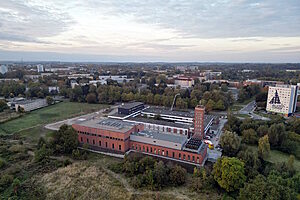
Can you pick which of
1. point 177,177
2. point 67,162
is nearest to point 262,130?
point 177,177

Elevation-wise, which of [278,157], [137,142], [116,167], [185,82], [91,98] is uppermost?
[185,82]

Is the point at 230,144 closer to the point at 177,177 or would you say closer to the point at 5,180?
the point at 177,177

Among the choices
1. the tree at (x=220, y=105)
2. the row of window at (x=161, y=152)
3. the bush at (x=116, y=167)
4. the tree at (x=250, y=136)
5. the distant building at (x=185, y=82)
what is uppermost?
the distant building at (x=185, y=82)

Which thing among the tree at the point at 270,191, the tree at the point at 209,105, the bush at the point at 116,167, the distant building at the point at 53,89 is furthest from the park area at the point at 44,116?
the tree at the point at 270,191

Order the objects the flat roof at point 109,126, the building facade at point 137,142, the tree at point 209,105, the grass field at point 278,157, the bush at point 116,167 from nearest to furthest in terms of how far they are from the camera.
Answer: the bush at point 116,167 → the building facade at point 137,142 → the grass field at point 278,157 → the flat roof at point 109,126 → the tree at point 209,105

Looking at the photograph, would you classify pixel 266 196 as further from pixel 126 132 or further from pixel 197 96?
pixel 197 96

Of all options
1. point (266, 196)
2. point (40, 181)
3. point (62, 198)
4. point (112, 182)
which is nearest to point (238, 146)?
point (266, 196)

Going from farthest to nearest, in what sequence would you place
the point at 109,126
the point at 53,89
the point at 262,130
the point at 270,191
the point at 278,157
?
the point at 53,89 < the point at 262,130 < the point at 109,126 < the point at 278,157 < the point at 270,191

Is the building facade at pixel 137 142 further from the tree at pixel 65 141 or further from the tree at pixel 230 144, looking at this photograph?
the tree at pixel 65 141
